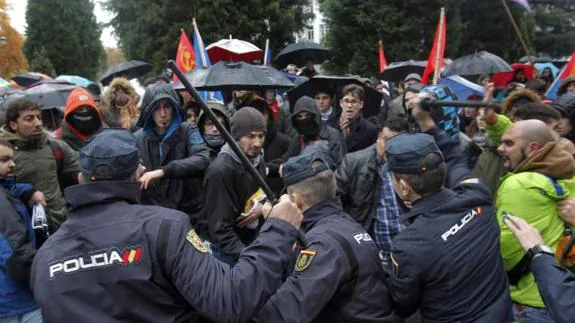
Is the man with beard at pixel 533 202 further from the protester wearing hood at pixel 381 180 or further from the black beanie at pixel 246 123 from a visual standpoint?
the black beanie at pixel 246 123

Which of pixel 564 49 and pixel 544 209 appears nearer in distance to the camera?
pixel 544 209

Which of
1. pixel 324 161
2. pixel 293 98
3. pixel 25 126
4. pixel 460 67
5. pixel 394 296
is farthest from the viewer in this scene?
pixel 460 67

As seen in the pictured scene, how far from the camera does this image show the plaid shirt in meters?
4.41

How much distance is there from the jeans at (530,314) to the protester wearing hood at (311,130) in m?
2.85

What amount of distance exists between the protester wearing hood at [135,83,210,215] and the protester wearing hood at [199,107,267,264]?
425 millimetres

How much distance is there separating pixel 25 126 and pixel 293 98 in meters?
3.47

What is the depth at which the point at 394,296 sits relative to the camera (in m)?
2.83

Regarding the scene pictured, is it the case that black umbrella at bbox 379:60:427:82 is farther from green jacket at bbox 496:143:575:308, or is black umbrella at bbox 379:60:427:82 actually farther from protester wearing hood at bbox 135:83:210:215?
green jacket at bbox 496:143:575:308

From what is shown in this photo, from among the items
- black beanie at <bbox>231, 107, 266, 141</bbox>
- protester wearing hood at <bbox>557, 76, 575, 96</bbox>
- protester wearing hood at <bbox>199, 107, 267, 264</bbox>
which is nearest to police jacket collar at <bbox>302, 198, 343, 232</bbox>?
protester wearing hood at <bbox>199, 107, 267, 264</bbox>

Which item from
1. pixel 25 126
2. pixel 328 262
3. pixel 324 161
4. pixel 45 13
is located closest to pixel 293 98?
pixel 25 126

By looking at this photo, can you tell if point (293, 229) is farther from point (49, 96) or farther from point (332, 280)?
point (49, 96)

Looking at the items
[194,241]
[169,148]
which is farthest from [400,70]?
[194,241]

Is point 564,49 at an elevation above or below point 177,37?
below

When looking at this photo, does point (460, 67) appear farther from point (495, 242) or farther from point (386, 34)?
point (386, 34)
